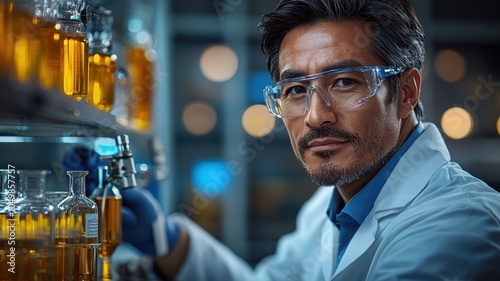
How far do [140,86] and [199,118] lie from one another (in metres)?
2.22

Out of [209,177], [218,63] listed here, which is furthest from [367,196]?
[218,63]

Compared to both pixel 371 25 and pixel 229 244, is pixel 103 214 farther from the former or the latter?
pixel 229 244

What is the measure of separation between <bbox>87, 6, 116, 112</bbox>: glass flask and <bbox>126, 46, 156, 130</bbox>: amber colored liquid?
1.66 ft

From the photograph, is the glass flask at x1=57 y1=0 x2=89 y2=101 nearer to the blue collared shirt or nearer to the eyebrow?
the eyebrow

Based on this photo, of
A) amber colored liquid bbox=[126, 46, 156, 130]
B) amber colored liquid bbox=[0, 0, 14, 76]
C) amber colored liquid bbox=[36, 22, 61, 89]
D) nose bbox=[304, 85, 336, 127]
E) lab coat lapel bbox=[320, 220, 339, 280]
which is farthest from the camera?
amber colored liquid bbox=[126, 46, 156, 130]

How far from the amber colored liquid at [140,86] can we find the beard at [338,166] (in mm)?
854

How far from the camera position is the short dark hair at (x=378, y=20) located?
1.55 m

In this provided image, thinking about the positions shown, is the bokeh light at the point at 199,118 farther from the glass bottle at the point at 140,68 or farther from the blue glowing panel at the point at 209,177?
the glass bottle at the point at 140,68

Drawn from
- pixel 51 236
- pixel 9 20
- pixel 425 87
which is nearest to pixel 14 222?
pixel 51 236

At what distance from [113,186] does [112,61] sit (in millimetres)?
354

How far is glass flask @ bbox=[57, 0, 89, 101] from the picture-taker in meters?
1.21

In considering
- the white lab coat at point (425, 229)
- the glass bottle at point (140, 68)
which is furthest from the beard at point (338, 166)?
the glass bottle at point (140, 68)

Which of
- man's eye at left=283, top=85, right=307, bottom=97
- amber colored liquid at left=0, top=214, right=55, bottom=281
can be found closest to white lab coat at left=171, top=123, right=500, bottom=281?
man's eye at left=283, top=85, right=307, bottom=97

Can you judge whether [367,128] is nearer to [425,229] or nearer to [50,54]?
[425,229]
